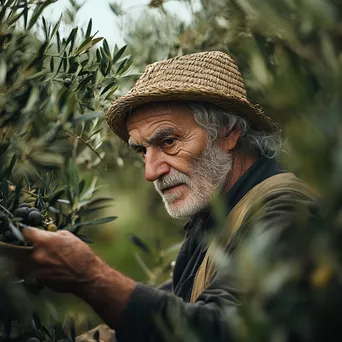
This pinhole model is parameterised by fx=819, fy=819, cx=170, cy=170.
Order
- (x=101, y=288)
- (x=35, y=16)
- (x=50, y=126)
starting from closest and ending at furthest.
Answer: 1. (x=101, y=288)
2. (x=50, y=126)
3. (x=35, y=16)

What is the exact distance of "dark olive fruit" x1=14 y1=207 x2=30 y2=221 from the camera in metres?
2.62

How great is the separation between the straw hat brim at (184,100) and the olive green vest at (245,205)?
54 centimetres

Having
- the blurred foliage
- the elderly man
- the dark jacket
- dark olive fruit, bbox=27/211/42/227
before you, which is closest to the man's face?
the elderly man

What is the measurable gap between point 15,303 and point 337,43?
4.64 feet

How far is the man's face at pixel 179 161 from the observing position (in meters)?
3.75

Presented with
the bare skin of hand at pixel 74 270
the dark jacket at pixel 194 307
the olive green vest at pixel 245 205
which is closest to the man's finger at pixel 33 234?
the bare skin of hand at pixel 74 270

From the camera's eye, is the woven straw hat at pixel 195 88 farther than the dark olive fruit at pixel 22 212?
Yes

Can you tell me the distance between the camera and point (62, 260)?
7.86ft

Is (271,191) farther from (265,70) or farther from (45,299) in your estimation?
(265,70)

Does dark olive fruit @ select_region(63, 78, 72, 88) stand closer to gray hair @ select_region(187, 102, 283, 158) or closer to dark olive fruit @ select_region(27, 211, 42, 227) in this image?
dark olive fruit @ select_region(27, 211, 42, 227)

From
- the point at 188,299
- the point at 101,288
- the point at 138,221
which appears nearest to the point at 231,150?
the point at 188,299

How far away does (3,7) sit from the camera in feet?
9.14

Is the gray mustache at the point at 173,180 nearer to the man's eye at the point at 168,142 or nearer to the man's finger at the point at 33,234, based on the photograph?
the man's eye at the point at 168,142

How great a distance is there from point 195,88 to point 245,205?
0.68m
